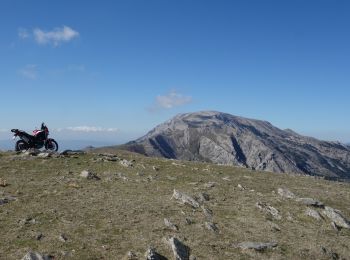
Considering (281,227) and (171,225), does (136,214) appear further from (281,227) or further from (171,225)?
(281,227)

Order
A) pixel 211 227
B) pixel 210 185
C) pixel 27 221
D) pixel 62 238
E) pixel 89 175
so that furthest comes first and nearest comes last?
pixel 210 185 → pixel 89 175 → pixel 211 227 → pixel 27 221 → pixel 62 238

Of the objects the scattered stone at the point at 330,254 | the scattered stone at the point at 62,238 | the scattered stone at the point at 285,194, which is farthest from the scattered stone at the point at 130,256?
the scattered stone at the point at 285,194

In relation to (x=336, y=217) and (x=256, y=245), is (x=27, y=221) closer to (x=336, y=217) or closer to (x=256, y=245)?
(x=256, y=245)

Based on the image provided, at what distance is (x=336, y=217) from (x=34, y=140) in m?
32.7

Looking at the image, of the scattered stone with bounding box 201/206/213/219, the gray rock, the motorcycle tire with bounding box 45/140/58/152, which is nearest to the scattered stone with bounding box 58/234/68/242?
the gray rock

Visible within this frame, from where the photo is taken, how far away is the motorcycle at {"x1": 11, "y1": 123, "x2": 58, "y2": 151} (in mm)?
45344

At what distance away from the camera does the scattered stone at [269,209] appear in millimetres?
26906

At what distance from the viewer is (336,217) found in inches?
1096

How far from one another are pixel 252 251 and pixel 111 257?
7.25m

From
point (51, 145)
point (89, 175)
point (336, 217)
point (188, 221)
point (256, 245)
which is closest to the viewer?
point (256, 245)

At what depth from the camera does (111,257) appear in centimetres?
1842

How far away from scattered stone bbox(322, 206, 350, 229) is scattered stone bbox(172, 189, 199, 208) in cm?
914

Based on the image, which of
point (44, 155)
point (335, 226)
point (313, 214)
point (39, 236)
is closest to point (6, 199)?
point (39, 236)

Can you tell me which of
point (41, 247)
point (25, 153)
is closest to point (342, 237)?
point (41, 247)
